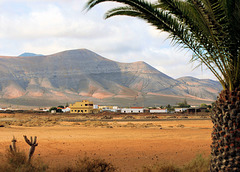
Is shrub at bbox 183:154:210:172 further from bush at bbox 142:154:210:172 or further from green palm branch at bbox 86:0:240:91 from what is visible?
green palm branch at bbox 86:0:240:91

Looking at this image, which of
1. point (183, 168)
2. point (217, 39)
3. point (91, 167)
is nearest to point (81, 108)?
point (91, 167)

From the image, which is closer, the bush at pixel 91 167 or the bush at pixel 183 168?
the bush at pixel 183 168

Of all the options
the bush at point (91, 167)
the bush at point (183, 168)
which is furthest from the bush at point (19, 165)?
the bush at point (183, 168)

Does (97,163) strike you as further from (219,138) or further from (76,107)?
(76,107)

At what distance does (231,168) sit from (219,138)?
2.64 ft

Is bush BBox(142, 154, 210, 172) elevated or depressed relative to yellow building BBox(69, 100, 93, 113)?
depressed

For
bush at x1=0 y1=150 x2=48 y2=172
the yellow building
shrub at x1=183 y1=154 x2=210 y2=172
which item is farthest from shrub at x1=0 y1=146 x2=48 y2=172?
the yellow building

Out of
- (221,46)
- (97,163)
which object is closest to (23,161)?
(97,163)

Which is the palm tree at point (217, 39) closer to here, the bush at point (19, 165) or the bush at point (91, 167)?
the bush at point (91, 167)

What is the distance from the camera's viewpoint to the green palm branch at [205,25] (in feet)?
28.0

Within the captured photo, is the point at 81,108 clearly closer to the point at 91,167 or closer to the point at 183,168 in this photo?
the point at 91,167

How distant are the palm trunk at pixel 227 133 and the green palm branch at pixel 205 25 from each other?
1.14ft

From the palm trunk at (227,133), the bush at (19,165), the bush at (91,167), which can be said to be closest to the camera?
the palm trunk at (227,133)

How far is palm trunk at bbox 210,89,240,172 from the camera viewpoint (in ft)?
27.6
